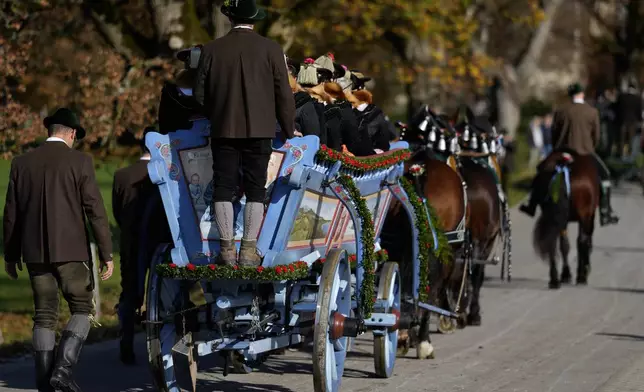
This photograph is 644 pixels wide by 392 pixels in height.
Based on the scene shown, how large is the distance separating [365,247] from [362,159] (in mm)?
710

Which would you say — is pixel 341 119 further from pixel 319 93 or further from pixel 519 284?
pixel 519 284

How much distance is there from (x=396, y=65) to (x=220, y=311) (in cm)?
2479

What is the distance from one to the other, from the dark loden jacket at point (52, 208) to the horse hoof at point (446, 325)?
5.41 meters

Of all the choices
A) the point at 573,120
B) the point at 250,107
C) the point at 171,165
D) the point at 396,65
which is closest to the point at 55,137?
the point at 171,165

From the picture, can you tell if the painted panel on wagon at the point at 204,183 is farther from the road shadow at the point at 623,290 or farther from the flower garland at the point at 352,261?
the road shadow at the point at 623,290

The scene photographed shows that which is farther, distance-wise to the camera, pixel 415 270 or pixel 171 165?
pixel 415 270

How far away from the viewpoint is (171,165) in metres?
8.95

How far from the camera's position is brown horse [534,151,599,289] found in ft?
57.4

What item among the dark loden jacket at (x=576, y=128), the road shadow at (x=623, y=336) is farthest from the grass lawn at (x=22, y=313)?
the dark loden jacket at (x=576, y=128)

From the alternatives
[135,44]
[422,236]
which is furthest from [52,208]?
[135,44]

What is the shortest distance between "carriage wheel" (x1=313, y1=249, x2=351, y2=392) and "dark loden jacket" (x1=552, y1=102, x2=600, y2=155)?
9121 mm

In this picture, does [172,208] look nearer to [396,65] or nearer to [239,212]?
[239,212]

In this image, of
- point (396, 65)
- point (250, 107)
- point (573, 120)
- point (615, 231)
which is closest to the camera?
point (250, 107)

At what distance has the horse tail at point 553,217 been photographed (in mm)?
17484
